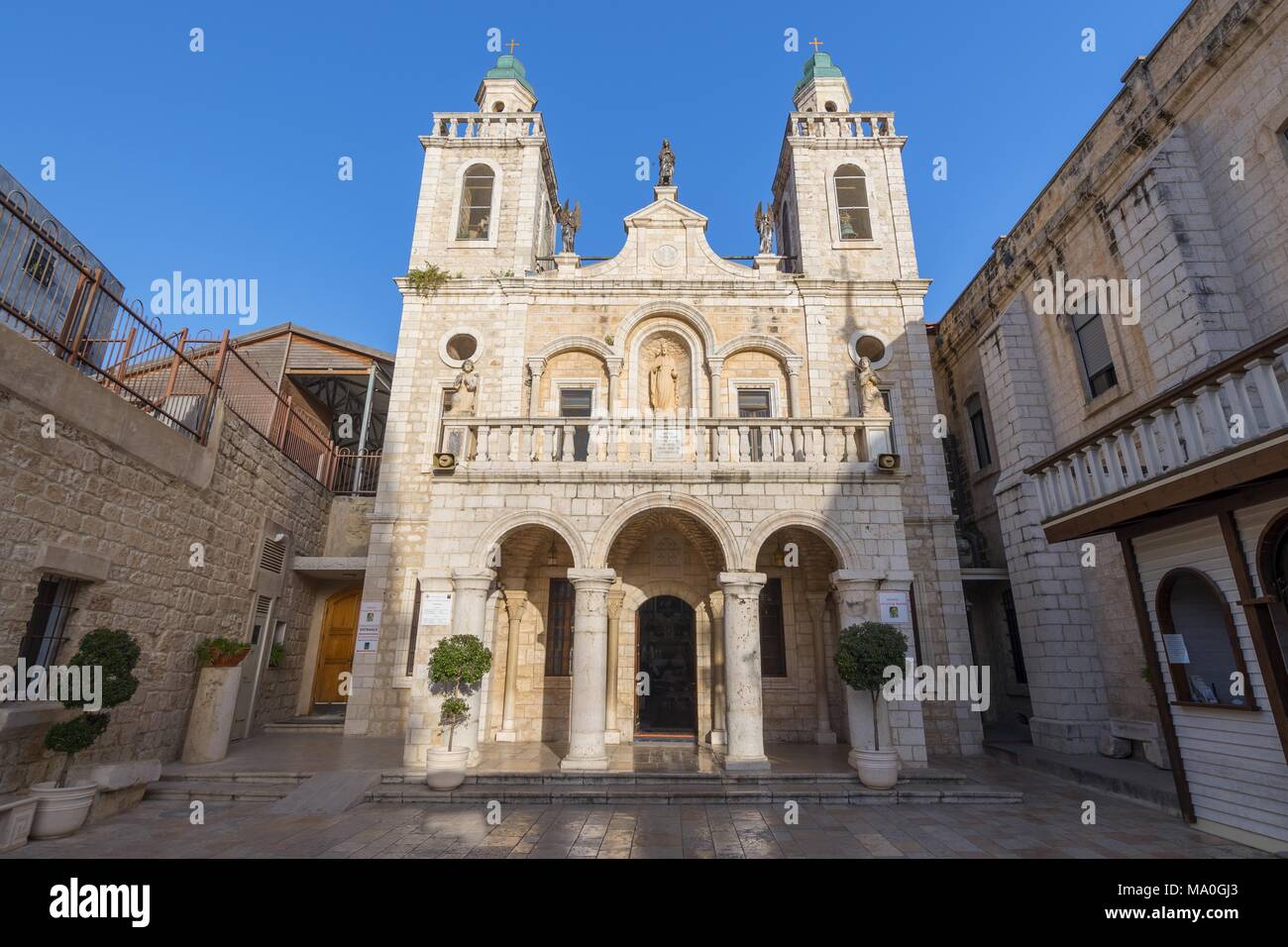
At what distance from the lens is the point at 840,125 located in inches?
702

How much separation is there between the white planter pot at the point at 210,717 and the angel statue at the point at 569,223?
42.3 feet

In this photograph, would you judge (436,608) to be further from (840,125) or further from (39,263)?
(840,125)

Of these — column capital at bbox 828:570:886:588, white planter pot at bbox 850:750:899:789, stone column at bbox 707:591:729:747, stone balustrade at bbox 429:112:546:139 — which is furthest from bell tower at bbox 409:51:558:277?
white planter pot at bbox 850:750:899:789

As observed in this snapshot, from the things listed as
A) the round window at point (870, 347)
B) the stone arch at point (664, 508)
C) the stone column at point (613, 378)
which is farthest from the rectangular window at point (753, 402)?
the stone arch at point (664, 508)

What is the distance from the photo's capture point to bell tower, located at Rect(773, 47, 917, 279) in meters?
16.3

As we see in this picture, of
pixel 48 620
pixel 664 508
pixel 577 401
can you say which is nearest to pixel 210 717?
pixel 48 620

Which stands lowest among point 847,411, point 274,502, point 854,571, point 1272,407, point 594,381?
point 854,571

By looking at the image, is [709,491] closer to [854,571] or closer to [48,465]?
[854,571]

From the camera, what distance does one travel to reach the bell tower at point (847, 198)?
1633 cm

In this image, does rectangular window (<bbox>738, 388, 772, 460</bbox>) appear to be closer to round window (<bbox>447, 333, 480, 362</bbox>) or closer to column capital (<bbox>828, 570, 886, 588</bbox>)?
column capital (<bbox>828, 570, 886, 588</bbox>)

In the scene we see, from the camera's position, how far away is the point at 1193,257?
30.9 ft

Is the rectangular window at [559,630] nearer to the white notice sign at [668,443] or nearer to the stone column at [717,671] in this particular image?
the stone column at [717,671]
